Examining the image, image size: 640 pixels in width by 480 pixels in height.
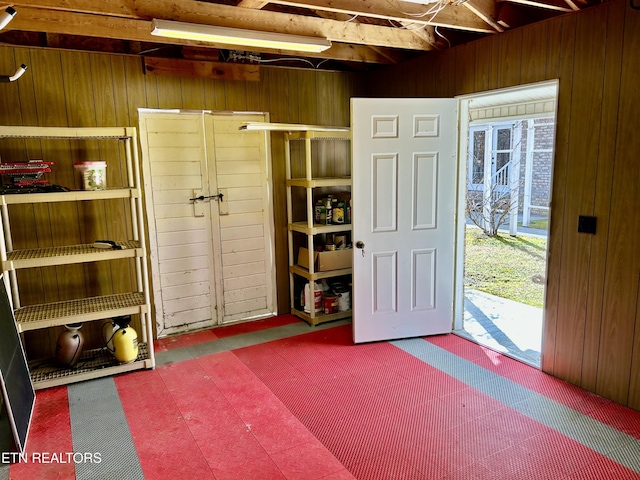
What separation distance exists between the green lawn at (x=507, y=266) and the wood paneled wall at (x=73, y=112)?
3570 millimetres

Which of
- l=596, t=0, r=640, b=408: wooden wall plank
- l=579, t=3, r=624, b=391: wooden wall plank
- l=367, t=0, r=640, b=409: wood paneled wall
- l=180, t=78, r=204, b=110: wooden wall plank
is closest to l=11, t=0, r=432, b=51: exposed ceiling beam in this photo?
l=180, t=78, r=204, b=110: wooden wall plank

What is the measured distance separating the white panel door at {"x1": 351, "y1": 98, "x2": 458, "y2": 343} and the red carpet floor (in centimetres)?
36

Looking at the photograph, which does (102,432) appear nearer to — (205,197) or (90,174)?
(90,174)

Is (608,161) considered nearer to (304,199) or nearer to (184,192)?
(304,199)

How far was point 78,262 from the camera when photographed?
3203 millimetres

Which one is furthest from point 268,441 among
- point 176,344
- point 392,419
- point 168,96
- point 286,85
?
point 286,85

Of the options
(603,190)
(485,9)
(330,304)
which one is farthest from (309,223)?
(603,190)

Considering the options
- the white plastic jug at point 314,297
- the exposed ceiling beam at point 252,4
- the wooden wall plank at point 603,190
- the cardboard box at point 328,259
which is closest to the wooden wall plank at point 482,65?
the wooden wall plank at point 603,190

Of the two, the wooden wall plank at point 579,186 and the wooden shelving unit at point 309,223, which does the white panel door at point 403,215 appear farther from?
the wooden wall plank at point 579,186

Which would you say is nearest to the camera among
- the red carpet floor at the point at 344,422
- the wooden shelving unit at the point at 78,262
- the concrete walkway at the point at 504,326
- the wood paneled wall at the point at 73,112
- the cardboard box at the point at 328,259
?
the red carpet floor at the point at 344,422

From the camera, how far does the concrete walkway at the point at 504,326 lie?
3.62m

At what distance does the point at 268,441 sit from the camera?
2467mm

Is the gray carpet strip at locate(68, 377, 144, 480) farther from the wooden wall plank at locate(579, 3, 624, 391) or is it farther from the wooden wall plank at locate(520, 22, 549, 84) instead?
the wooden wall plank at locate(520, 22, 549, 84)

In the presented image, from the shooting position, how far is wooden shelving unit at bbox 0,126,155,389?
2.94m
